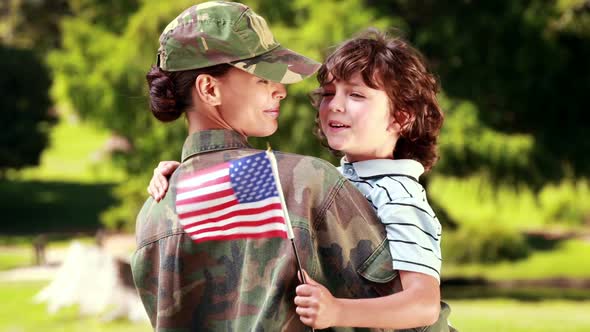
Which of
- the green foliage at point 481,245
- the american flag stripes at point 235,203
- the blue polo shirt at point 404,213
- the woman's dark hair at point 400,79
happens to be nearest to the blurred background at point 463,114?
the green foliage at point 481,245

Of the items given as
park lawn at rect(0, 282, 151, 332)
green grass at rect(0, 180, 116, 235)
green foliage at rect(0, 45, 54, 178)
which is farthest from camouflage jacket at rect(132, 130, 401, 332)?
green grass at rect(0, 180, 116, 235)

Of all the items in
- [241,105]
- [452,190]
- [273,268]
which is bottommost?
[273,268]

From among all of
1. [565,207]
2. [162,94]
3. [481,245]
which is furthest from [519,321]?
[565,207]

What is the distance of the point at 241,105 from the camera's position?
219 centimetres

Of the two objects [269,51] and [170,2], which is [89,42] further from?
[269,51]

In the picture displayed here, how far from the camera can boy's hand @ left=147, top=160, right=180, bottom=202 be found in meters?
2.23

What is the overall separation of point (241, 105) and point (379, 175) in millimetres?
452

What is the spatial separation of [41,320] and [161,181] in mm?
Answer: 10300

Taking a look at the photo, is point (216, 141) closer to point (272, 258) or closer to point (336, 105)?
point (272, 258)

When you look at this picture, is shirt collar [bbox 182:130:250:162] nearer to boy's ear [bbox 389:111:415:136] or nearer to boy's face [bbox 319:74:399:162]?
boy's face [bbox 319:74:399:162]

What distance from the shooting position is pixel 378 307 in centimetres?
205

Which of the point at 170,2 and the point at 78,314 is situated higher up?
the point at 170,2

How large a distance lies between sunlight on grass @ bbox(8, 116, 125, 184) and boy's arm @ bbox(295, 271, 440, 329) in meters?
33.0

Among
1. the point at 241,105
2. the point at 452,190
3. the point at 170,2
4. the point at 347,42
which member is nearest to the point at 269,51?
the point at 241,105
